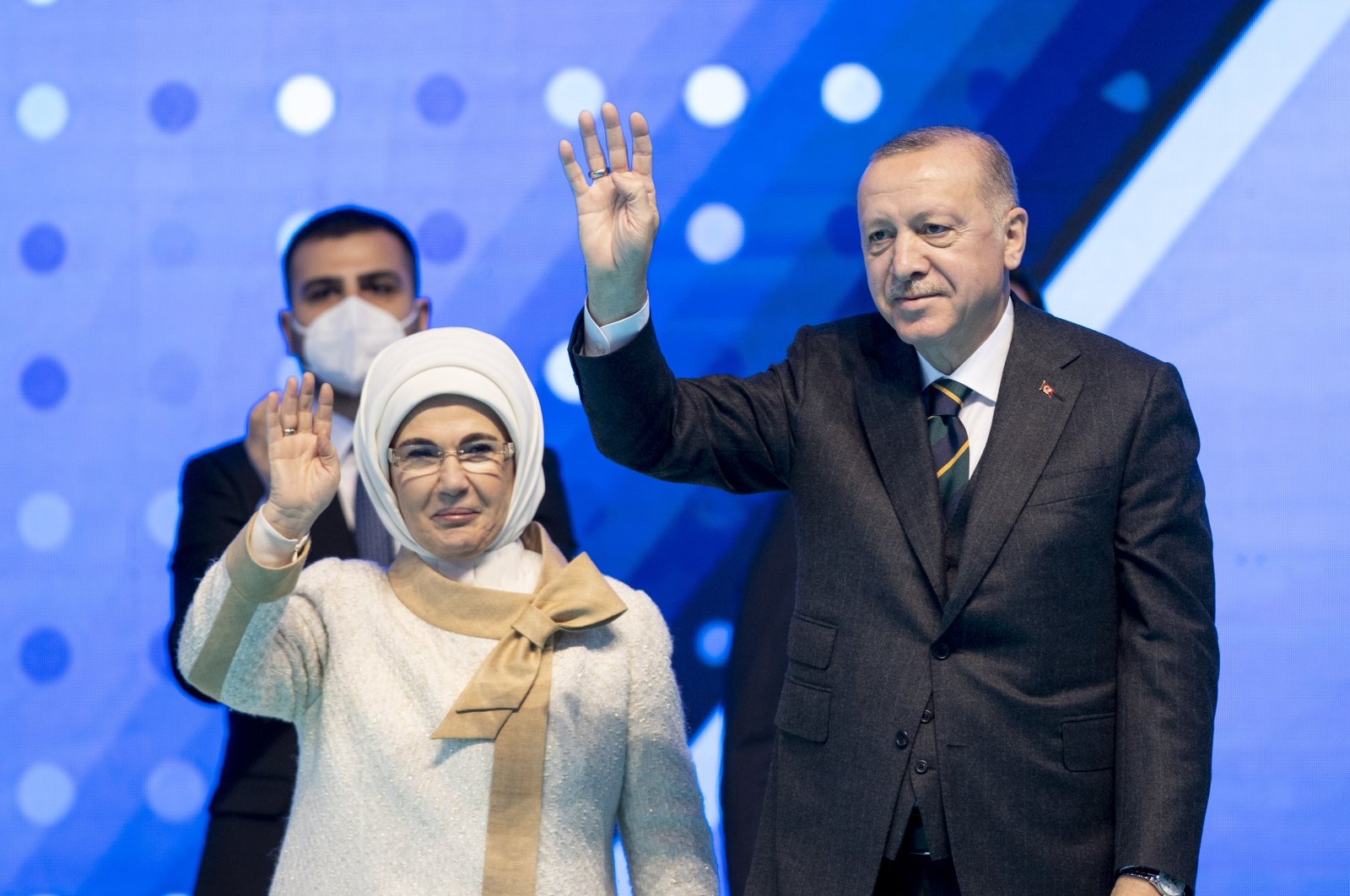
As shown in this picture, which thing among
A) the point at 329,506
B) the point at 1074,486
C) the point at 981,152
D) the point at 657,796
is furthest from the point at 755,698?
the point at 981,152

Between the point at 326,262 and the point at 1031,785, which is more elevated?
the point at 326,262

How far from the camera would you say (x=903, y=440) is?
2.09 meters

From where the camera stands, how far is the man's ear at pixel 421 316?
3250 mm

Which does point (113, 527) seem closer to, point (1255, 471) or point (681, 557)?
point (681, 557)

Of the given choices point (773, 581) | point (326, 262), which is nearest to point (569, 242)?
point (326, 262)

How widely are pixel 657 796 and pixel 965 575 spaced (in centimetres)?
68

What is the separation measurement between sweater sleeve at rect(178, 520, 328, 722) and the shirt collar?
94cm

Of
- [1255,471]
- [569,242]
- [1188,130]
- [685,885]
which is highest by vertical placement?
[1188,130]

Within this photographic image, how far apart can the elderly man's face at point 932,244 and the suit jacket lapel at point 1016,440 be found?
0.09 metres

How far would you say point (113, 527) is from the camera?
3703 mm

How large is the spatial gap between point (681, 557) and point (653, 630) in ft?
4.12

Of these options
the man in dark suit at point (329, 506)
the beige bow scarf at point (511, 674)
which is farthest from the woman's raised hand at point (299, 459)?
the man in dark suit at point (329, 506)

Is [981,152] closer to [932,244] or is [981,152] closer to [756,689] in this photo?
[932,244]

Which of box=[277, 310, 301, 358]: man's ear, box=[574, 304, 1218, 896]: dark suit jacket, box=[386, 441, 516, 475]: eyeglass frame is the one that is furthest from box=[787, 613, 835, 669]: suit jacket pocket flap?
box=[277, 310, 301, 358]: man's ear
